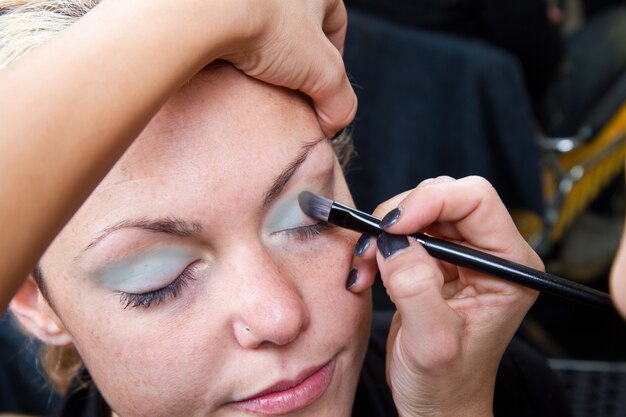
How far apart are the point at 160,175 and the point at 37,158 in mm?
177

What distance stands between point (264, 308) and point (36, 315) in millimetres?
284

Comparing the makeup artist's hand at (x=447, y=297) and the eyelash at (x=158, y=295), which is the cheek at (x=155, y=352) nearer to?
the eyelash at (x=158, y=295)

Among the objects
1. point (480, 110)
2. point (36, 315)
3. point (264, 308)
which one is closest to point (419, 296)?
point (264, 308)

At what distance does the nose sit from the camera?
61cm

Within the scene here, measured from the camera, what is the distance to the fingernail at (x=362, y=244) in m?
0.67

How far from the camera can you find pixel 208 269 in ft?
2.08

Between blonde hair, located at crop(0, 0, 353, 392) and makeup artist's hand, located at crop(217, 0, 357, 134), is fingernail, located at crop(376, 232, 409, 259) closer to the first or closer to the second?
makeup artist's hand, located at crop(217, 0, 357, 134)

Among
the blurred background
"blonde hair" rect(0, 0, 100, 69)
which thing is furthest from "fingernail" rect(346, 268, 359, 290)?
the blurred background

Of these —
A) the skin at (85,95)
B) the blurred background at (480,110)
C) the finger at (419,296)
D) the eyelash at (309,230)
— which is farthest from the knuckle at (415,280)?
the blurred background at (480,110)

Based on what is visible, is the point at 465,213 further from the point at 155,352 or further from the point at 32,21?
the point at 32,21

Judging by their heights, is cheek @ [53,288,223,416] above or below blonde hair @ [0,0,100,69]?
below

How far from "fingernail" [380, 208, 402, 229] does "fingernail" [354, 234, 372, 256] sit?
0.12 ft

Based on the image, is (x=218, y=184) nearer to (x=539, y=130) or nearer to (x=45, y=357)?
(x=45, y=357)

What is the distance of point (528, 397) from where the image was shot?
0.90 meters
